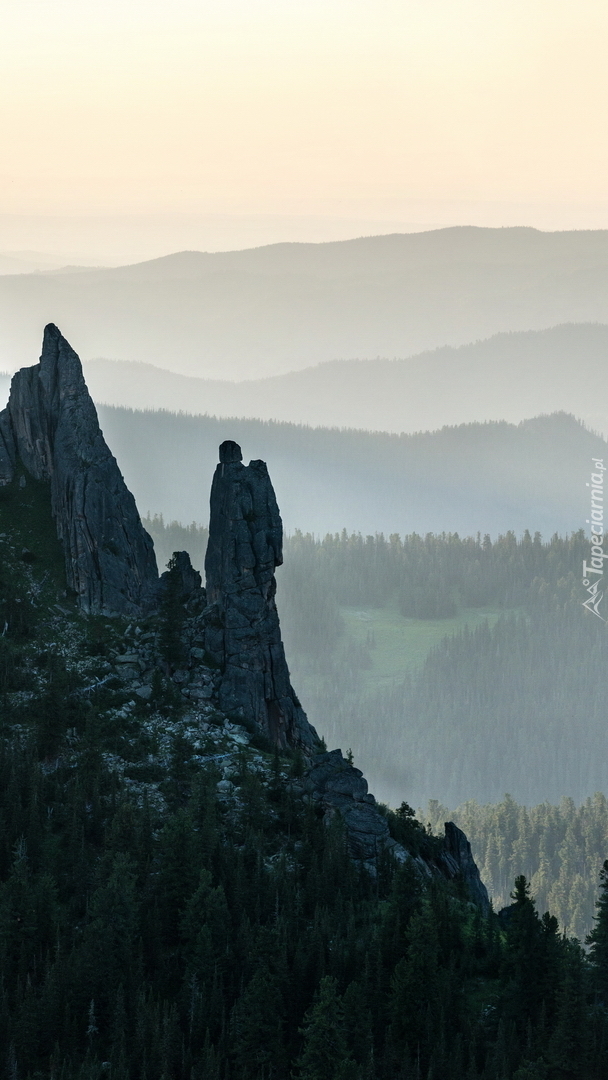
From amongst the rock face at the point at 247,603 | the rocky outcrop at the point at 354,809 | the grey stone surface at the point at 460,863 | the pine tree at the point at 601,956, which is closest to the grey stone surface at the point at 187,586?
the rock face at the point at 247,603

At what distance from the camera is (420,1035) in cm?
7738

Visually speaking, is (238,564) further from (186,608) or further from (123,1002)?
(123,1002)

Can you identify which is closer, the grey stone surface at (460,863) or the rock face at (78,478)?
the grey stone surface at (460,863)

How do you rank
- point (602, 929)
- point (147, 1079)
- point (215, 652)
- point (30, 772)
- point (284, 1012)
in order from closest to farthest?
point (147, 1079), point (284, 1012), point (602, 929), point (30, 772), point (215, 652)

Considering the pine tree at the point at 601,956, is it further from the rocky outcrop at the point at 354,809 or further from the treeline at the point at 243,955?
the rocky outcrop at the point at 354,809

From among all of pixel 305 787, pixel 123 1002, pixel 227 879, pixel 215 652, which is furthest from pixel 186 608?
pixel 123 1002

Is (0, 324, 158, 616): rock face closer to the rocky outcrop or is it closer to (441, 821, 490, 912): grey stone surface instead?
the rocky outcrop

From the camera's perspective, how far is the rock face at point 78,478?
Answer: 384 ft

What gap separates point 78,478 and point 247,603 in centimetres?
1857

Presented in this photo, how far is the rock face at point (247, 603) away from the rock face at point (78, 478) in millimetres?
7584

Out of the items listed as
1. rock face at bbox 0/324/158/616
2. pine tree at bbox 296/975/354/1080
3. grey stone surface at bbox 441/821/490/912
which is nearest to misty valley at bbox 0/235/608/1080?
pine tree at bbox 296/975/354/1080

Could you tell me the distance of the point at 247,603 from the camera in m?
113

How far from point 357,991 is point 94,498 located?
54085 millimetres

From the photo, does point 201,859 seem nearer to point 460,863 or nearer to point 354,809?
point 354,809
